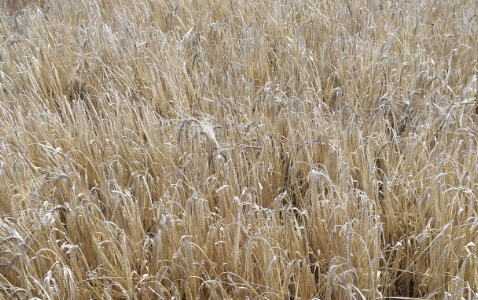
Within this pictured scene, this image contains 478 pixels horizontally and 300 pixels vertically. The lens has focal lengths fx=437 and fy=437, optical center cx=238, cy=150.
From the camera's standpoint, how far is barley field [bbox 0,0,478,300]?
1.23 meters

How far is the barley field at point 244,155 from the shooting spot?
4.02 feet

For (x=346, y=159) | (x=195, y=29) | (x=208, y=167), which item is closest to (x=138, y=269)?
(x=208, y=167)

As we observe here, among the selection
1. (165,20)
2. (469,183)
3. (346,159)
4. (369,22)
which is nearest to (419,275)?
(469,183)

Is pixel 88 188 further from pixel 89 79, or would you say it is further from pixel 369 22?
pixel 369 22

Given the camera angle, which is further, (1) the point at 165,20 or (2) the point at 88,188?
(1) the point at 165,20

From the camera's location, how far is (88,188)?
1625 mm

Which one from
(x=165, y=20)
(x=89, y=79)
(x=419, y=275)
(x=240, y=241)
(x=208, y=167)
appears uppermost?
(x=165, y=20)

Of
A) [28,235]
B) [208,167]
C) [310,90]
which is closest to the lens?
[28,235]

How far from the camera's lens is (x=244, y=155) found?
1.56 metres

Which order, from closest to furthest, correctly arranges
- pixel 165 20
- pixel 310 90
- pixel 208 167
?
1. pixel 208 167
2. pixel 310 90
3. pixel 165 20

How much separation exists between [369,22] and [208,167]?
5.06 feet

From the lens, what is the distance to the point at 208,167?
1.57m

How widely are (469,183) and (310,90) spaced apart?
32.4 inches

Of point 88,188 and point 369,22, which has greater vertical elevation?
point 369,22
